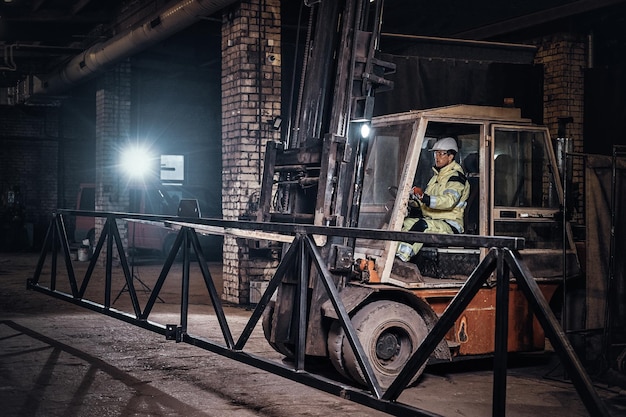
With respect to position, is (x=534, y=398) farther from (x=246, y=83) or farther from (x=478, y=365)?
(x=246, y=83)

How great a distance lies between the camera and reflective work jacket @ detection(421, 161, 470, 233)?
6320 mm

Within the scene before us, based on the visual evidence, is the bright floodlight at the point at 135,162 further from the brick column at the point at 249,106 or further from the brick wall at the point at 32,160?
the brick column at the point at 249,106

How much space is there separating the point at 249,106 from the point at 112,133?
697 cm

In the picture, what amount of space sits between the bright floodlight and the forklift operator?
35.6ft

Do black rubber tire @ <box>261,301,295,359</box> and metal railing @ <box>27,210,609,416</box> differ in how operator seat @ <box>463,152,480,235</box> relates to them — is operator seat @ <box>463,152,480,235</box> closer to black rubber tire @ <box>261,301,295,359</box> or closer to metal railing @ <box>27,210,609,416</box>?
metal railing @ <box>27,210,609,416</box>

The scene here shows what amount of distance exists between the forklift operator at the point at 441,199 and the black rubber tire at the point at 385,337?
1.68 ft

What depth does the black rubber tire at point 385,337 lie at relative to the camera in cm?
574

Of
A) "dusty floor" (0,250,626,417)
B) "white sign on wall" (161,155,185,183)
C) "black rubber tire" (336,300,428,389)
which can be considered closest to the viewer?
"dusty floor" (0,250,626,417)

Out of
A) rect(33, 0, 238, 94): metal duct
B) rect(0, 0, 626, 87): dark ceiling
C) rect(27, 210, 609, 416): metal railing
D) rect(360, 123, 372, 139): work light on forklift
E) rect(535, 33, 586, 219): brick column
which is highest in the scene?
rect(0, 0, 626, 87): dark ceiling

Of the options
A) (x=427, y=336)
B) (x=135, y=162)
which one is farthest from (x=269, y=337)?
(x=135, y=162)

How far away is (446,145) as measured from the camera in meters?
6.47

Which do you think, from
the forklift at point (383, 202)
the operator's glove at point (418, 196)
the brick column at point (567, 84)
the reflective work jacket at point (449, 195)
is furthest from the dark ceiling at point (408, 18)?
the operator's glove at point (418, 196)

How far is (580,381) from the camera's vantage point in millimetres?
3207

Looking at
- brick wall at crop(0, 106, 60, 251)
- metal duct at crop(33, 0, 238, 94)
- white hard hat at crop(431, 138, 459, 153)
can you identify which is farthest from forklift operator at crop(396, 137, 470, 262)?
brick wall at crop(0, 106, 60, 251)
